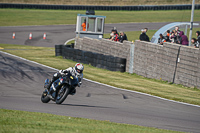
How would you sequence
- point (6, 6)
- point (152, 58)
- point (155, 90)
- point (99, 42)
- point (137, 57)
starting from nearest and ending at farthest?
point (155, 90)
point (152, 58)
point (137, 57)
point (99, 42)
point (6, 6)

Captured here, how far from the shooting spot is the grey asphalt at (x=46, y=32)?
106 ft

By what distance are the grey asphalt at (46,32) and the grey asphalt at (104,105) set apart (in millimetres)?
16825

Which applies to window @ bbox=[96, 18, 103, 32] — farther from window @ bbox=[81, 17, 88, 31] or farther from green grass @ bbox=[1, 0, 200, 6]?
green grass @ bbox=[1, 0, 200, 6]

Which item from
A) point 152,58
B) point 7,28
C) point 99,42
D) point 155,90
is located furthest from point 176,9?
point 155,90

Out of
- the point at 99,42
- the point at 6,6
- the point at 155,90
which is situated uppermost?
the point at 6,6

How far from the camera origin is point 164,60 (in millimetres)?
16984

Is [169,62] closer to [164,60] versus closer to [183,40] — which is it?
[164,60]

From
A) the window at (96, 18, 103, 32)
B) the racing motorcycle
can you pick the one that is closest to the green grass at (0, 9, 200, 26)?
the window at (96, 18, 103, 32)

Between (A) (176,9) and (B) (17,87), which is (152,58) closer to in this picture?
(B) (17,87)

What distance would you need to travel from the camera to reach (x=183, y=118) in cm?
969

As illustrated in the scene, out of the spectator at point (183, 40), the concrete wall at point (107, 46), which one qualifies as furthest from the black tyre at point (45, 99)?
the spectator at point (183, 40)

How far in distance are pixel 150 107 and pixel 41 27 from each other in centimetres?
3283

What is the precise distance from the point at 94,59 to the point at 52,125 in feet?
45.2

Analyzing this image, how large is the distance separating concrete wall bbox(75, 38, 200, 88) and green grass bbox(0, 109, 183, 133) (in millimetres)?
8008
